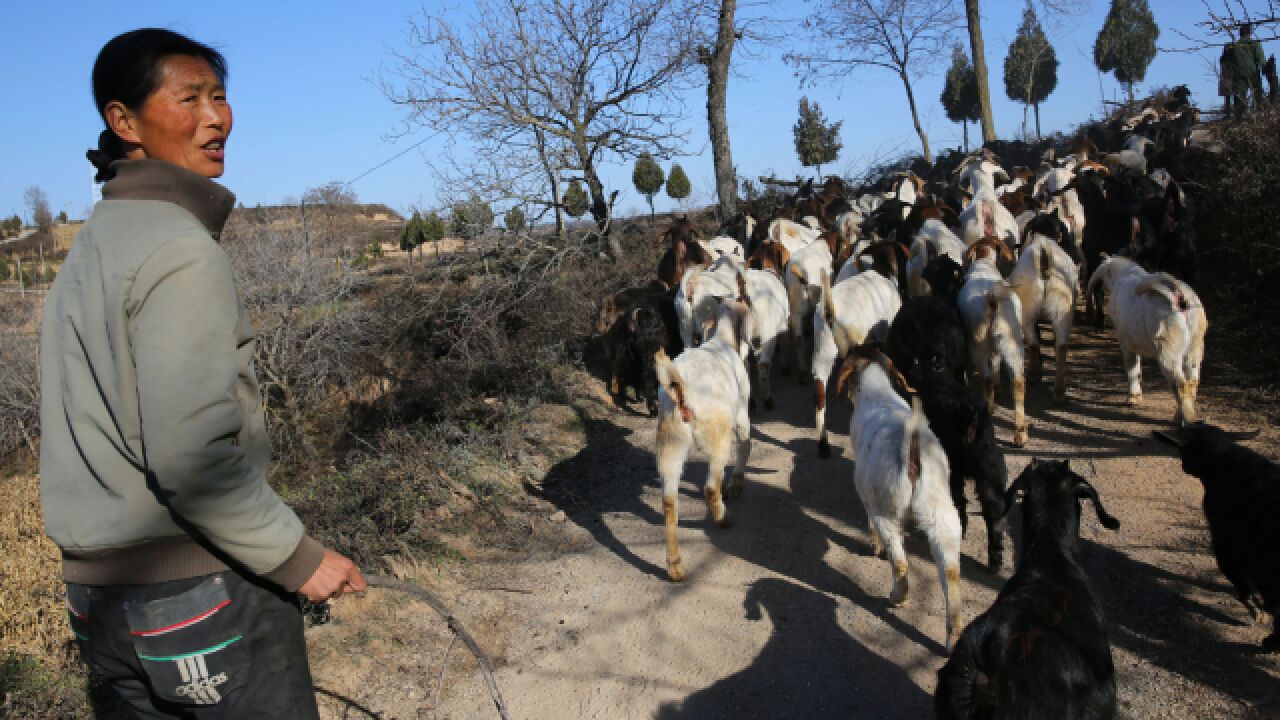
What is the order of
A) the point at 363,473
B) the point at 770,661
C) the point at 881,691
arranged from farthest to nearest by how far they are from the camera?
the point at 363,473
the point at 770,661
the point at 881,691

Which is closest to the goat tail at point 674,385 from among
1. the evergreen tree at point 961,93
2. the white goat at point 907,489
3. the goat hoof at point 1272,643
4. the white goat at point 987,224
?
the white goat at point 907,489

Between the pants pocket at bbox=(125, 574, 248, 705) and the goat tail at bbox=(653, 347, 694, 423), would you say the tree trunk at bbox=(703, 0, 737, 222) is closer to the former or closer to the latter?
the goat tail at bbox=(653, 347, 694, 423)

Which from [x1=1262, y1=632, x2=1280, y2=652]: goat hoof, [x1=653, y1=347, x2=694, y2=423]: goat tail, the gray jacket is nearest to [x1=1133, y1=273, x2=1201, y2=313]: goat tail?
[x1=1262, y1=632, x2=1280, y2=652]: goat hoof

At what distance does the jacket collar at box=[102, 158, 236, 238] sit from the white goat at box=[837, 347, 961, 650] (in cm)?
359

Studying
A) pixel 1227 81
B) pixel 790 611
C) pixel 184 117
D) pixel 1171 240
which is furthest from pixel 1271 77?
pixel 184 117

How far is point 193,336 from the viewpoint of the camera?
5.84 ft

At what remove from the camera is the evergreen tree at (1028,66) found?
34753 millimetres

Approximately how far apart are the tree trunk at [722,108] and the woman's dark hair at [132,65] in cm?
1553

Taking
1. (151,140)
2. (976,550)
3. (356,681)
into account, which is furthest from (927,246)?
(151,140)

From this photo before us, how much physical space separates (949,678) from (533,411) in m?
6.31

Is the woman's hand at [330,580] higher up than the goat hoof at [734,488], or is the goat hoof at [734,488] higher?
the woman's hand at [330,580]

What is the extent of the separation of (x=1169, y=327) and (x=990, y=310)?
130cm

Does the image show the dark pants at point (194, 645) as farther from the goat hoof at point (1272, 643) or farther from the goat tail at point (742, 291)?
the goat tail at point (742, 291)

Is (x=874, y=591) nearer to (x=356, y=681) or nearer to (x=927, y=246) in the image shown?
(x=356, y=681)
